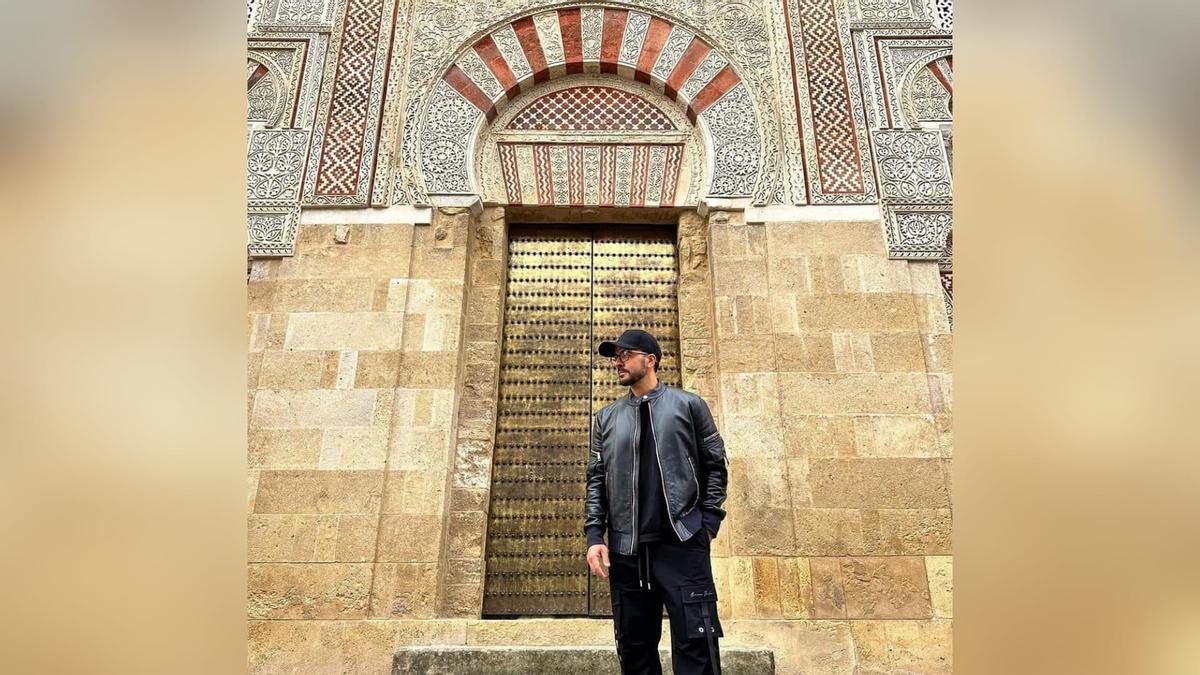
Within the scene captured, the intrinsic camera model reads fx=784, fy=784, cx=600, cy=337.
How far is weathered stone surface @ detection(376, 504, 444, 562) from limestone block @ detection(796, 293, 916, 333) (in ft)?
8.27

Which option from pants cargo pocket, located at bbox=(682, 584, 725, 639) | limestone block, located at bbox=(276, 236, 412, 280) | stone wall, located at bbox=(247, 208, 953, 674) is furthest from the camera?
limestone block, located at bbox=(276, 236, 412, 280)

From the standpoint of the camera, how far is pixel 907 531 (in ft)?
14.3

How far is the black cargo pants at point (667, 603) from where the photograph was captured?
2344 mm

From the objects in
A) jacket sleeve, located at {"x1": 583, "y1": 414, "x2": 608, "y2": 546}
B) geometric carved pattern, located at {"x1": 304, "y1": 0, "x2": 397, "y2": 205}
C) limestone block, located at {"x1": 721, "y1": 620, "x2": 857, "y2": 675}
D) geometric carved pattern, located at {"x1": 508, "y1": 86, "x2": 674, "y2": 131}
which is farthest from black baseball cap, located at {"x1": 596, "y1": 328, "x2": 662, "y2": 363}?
geometric carved pattern, located at {"x1": 508, "y1": 86, "x2": 674, "y2": 131}

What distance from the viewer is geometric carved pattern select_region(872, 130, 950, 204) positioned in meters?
5.24

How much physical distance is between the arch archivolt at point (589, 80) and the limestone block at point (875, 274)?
0.90 meters

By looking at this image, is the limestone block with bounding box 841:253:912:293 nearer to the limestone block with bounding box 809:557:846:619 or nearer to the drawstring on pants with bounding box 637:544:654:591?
the limestone block with bounding box 809:557:846:619

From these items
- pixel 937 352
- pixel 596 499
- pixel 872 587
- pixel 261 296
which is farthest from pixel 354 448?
pixel 937 352

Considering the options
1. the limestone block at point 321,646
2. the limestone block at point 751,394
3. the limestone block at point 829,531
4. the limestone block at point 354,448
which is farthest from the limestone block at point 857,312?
the limestone block at point 321,646

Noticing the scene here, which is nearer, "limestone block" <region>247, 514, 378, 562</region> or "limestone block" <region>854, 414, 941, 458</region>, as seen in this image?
"limestone block" <region>247, 514, 378, 562</region>

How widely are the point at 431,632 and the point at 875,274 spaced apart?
341 cm
